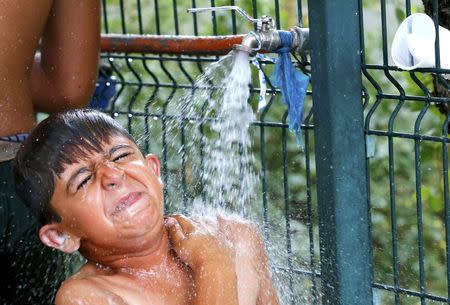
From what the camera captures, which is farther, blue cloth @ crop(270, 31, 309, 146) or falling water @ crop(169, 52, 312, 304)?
falling water @ crop(169, 52, 312, 304)

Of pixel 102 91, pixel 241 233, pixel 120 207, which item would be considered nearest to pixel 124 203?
pixel 120 207

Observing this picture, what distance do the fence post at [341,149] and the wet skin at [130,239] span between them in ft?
0.97

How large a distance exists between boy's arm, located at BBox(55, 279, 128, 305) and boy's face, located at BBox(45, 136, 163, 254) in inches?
4.8

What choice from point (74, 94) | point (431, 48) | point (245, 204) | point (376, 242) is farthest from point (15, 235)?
point (376, 242)

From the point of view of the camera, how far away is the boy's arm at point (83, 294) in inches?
133

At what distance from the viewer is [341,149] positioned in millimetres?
3814

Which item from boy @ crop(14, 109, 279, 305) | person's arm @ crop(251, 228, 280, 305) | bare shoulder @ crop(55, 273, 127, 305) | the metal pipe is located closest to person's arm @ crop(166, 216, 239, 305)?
boy @ crop(14, 109, 279, 305)

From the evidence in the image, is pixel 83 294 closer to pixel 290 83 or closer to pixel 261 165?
pixel 290 83

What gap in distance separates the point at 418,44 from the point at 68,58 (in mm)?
1360

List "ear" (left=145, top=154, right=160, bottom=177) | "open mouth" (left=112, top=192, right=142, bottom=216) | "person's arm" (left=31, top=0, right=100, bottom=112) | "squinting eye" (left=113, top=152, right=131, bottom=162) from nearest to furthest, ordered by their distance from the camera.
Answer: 1. "open mouth" (left=112, top=192, right=142, bottom=216)
2. "squinting eye" (left=113, top=152, right=131, bottom=162)
3. "ear" (left=145, top=154, right=160, bottom=177)
4. "person's arm" (left=31, top=0, right=100, bottom=112)

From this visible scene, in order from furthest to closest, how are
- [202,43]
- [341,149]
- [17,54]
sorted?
[202,43]
[17,54]
[341,149]

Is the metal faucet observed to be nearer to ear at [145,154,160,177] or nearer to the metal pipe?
the metal pipe

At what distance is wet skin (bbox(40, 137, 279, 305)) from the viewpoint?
3.35m

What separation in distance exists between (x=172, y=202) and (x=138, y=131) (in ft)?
1.45
